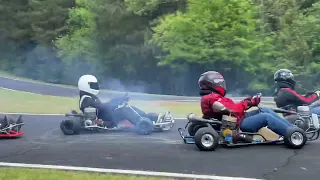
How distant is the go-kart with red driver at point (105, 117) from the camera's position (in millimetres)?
11172

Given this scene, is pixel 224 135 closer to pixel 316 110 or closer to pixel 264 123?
pixel 264 123

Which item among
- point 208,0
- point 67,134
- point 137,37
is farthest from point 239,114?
point 137,37

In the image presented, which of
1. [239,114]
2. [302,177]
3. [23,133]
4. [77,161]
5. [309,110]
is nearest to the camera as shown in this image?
[302,177]

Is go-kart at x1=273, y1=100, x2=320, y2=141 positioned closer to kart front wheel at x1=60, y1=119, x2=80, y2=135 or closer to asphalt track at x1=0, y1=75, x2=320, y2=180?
asphalt track at x1=0, y1=75, x2=320, y2=180

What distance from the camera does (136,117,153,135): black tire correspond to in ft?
36.0

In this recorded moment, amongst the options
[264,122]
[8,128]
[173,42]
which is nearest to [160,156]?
[264,122]

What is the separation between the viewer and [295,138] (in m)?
8.45

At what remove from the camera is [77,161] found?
7.70m

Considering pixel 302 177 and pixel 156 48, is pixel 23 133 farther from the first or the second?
pixel 156 48

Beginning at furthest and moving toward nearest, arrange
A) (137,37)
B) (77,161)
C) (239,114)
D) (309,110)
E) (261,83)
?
(137,37) → (261,83) → (309,110) → (239,114) → (77,161)

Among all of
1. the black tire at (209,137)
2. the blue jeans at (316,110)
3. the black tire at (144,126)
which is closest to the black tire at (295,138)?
the black tire at (209,137)

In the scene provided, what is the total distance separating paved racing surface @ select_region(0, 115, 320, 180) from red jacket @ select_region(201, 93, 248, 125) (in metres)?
0.58

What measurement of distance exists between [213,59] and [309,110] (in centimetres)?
1922

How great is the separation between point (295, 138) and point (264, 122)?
557mm
